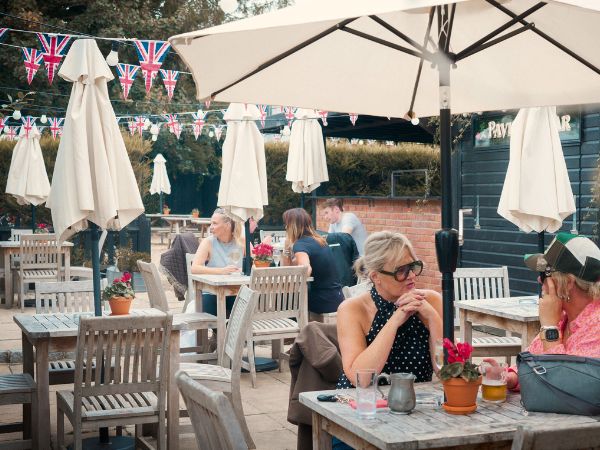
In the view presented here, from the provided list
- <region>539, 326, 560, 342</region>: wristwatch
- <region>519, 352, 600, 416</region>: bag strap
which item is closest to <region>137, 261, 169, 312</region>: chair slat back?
<region>539, 326, 560, 342</region>: wristwatch

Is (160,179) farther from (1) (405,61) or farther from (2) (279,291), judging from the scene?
(1) (405,61)

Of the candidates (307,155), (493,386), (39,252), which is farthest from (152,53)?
(493,386)

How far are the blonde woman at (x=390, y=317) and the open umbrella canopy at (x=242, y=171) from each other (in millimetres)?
5186

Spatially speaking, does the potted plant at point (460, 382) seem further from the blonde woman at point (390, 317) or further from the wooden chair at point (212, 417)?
the wooden chair at point (212, 417)

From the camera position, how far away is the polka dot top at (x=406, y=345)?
3613 millimetres

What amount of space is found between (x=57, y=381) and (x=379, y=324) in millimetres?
2629

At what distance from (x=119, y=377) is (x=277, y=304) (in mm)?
2728

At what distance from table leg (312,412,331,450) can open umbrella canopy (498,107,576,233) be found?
414 centimetres

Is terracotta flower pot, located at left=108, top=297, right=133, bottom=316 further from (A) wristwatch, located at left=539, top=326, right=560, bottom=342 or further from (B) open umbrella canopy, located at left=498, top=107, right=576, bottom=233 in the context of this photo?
(B) open umbrella canopy, located at left=498, top=107, right=576, bottom=233

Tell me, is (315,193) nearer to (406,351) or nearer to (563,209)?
(563,209)

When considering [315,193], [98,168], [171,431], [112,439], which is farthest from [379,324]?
[315,193]

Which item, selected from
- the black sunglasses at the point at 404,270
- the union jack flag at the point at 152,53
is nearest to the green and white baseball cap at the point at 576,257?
the black sunglasses at the point at 404,270

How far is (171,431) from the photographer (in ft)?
16.3

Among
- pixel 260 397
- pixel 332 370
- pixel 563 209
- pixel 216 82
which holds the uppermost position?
pixel 216 82
